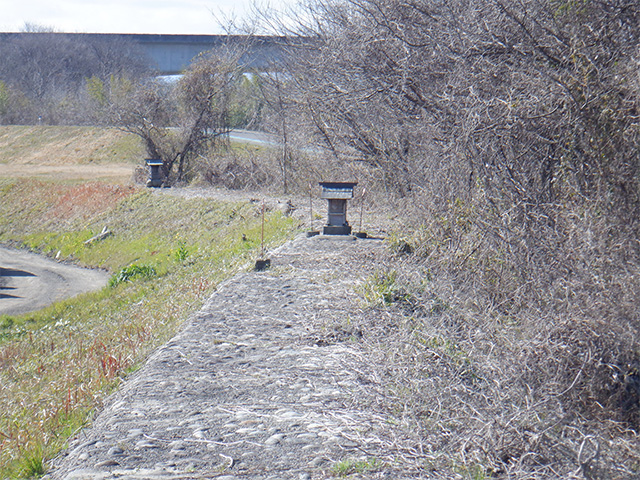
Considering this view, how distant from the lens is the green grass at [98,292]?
5.98m

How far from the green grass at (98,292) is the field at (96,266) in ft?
0.09

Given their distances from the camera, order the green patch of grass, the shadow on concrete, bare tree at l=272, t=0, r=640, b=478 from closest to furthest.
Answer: the green patch of grass < bare tree at l=272, t=0, r=640, b=478 < the shadow on concrete

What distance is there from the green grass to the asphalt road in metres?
0.76

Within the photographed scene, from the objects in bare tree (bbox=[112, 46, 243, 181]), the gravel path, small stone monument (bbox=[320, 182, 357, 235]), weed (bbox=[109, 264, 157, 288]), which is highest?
bare tree (bbox=[112, 46, 243, 181])

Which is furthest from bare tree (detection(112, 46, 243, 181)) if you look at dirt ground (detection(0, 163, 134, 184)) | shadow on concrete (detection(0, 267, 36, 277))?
shadow on concrete (detection(0, 267, 36, 277))

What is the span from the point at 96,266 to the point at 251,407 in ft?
59.3

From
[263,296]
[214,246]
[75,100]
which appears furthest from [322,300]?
[75,100]

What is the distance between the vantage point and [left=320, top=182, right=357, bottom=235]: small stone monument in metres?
11.3

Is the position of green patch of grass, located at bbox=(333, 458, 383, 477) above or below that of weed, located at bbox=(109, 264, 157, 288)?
above

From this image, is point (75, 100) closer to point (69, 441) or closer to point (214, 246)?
point (214, 246)

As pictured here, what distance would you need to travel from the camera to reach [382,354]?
5734 mm

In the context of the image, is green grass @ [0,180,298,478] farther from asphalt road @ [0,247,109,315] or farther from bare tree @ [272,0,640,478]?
bare tree @ [272,0,640,478]

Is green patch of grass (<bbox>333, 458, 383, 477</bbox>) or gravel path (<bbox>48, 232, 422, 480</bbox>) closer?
green patch of grass (<bbox>333, 458, 383, 477</bbox>)

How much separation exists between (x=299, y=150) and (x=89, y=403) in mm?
15593
